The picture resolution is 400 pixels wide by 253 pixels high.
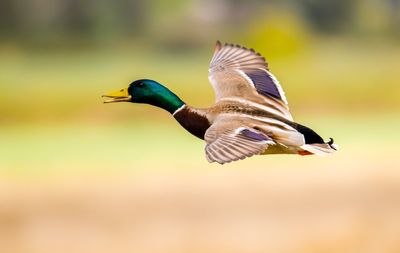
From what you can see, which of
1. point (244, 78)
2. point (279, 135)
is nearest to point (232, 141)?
point (279, 135)

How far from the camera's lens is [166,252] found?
5.67 meters

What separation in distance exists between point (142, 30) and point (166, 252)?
1.62 metres

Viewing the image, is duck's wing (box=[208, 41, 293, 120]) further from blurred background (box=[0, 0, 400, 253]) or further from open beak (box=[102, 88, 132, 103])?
blurred background (box=[0, 0, 400, 253])

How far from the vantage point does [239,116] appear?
34.4 inches

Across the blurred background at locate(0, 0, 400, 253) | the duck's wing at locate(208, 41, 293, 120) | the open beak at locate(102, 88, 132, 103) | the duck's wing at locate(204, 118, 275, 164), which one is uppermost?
the blurred background at locate(0, 0, 400, 253)

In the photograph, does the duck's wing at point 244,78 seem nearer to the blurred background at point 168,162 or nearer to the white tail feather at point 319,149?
the white tail feather at point 319,149

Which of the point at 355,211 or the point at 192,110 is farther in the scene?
the point at 355,211

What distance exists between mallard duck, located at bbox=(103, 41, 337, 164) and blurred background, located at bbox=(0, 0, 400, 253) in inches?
167

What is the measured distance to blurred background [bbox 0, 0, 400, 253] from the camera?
232 inches

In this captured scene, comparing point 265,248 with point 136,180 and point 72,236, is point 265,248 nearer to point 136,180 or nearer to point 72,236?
point 72,236

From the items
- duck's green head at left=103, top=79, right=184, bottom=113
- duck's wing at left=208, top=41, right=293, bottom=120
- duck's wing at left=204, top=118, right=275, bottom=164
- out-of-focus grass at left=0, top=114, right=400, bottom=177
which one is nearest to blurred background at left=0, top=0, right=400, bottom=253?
out-of-focus grass at left=0, top=114, right=400, bottom=177

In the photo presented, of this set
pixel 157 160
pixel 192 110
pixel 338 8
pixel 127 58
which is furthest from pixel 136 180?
pixel 192 110

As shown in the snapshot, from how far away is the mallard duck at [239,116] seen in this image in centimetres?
83

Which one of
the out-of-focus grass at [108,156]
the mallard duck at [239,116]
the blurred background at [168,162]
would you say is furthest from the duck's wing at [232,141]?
the out-of-focus grass at [108,156]
